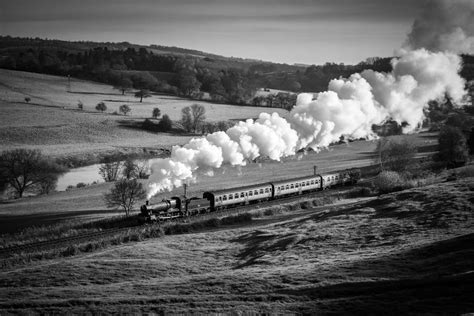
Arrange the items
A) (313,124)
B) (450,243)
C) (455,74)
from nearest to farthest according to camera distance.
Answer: (450,243) → (313,124) → (455,74)

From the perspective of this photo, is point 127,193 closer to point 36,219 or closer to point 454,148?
point 36,219

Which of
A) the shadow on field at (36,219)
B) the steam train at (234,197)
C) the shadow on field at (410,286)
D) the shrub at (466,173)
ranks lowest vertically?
the shadow on field at (36,219)

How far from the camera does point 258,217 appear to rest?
179 ft

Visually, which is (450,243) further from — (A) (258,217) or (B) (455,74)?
(B) (455,74)

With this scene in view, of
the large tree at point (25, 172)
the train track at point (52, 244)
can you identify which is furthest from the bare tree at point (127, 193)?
the large tree at point (25, 172)

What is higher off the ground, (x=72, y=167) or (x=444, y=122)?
(x=444, y=122)

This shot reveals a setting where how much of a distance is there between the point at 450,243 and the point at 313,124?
30.7 m

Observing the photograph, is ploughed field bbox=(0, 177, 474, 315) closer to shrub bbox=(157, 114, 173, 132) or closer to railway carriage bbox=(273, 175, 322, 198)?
railway carriage bbox=(273, 175, 322, 198)

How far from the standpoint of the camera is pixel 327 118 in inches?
2413

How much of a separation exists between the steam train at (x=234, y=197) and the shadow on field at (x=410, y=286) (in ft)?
75.1

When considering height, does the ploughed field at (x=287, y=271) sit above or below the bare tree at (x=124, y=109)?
below

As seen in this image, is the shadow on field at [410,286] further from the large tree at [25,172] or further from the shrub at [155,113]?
the shrub at [155,113]

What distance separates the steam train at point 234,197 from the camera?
49.2 m

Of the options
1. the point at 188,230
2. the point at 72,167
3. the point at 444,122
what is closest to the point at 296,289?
the point at 188,230
